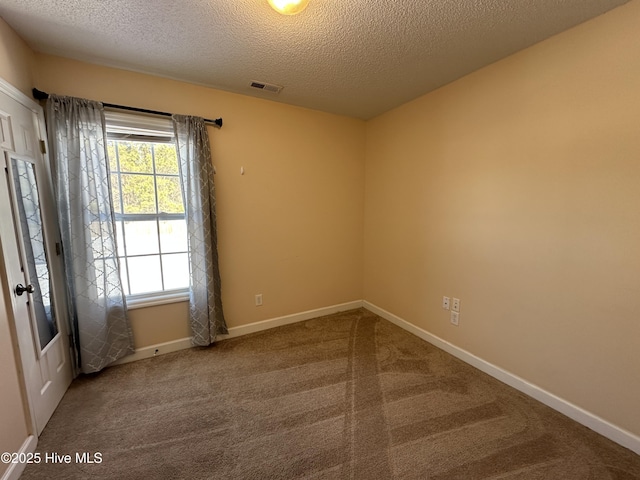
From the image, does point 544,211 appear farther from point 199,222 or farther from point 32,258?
point 32,258

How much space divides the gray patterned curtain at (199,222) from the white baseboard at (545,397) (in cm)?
210

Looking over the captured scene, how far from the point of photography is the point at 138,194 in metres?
2.28

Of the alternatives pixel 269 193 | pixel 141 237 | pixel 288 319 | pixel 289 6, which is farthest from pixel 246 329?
pixel 289 6

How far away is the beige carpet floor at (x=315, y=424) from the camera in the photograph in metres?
1.37

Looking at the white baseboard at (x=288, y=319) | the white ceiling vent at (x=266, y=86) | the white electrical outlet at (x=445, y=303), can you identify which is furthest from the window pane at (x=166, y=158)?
the white electrical outlet at (x=445, y=303)

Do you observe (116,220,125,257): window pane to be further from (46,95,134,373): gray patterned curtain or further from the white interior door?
the white interior door

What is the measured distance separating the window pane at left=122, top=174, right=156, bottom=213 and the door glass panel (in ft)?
1.79

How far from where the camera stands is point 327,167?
10.2 feet

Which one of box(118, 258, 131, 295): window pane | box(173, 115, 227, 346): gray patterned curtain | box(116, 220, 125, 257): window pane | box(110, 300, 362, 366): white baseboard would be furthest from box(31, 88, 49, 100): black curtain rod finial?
box(110, 300, 362, 366): white baseboard

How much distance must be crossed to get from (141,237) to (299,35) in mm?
2035

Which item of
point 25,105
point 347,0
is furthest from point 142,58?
point 347,0

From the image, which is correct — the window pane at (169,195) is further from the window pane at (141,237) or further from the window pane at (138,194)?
the window pane at (141,237)

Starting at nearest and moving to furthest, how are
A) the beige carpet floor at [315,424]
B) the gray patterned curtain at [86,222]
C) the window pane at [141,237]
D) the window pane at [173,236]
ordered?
the beige carpet floor at [315,424] < the gray patterned curtain at [86,222] < the window pane at [141,237] < the window pane at [173,236]

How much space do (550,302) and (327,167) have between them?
7.74 feet
